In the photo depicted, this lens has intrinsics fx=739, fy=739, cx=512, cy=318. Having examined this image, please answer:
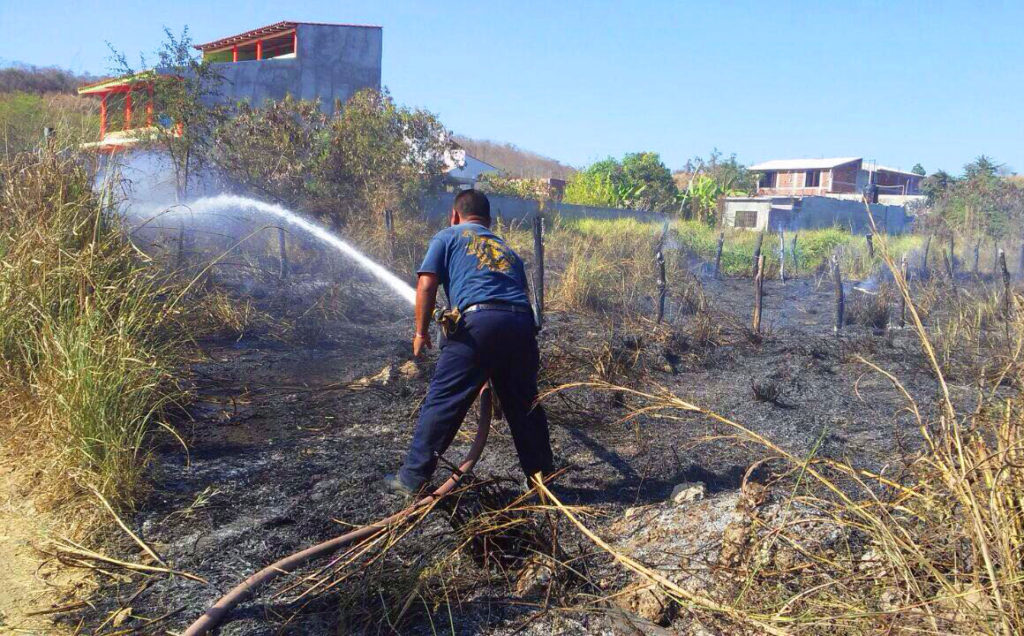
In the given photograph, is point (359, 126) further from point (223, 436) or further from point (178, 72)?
point (223, 436)

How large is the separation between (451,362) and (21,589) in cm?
195

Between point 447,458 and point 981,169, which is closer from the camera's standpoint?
point 447,458

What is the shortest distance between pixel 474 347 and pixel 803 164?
49010 mm

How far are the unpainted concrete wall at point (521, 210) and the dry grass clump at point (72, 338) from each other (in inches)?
400

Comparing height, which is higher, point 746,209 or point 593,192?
point 593,192

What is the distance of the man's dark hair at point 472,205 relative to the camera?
3955 millimetres

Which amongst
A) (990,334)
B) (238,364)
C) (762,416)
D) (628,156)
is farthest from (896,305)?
(628,156)

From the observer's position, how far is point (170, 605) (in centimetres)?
277

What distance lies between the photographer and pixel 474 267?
12.1 ft

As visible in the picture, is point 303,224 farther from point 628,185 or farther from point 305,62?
point 628,185

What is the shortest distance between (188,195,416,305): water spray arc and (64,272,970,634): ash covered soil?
7.25 feet

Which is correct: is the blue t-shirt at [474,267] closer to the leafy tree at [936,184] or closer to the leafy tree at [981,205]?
the leafy tree at [981,205]

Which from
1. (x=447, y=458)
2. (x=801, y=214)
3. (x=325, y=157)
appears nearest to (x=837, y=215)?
(x=801, y=214)

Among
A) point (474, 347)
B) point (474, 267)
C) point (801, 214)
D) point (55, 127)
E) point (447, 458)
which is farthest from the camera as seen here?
point (801, 214)
